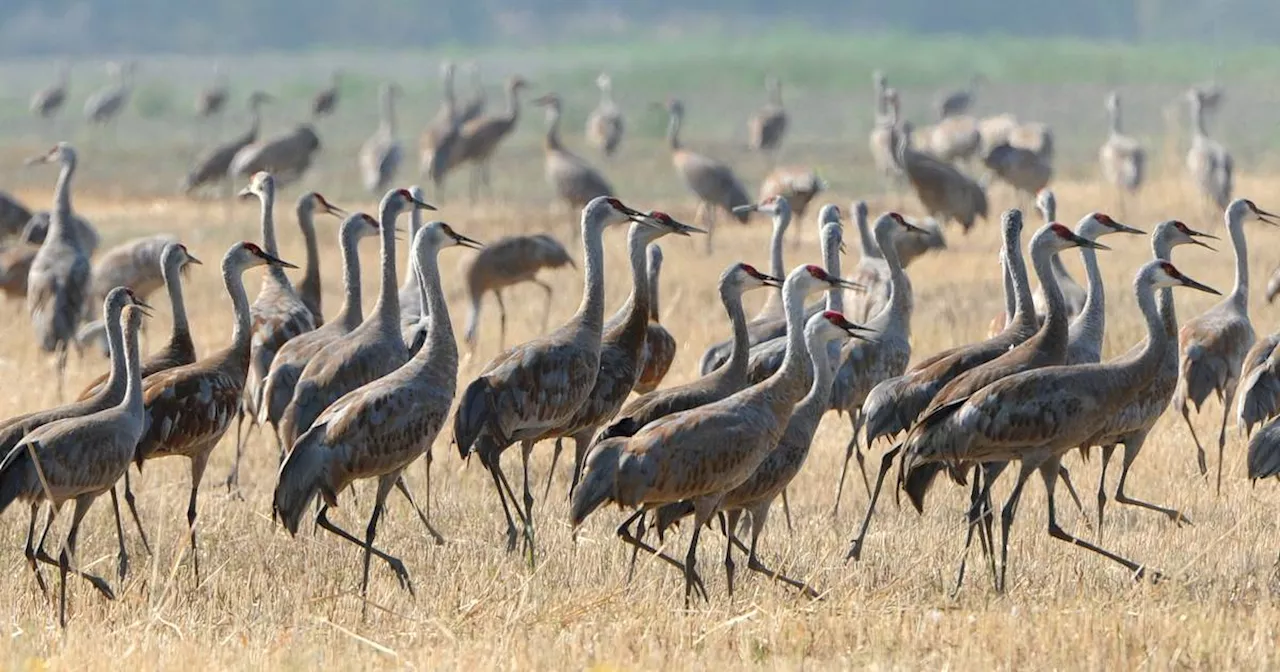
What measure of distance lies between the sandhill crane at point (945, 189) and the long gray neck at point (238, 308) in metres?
10.7

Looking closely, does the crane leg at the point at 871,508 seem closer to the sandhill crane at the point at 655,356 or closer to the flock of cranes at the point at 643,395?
the flock of cranes at the point at 643,395

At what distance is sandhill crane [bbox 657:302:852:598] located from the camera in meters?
6.78

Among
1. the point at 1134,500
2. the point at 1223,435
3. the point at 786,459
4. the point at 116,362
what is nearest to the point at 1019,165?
the point at 1223,435

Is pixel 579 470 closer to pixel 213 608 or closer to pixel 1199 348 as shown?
pixel 213 608

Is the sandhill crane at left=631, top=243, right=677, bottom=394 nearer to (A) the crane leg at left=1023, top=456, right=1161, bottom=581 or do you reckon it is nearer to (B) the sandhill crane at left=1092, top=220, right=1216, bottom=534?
(B) the sandhill crane at left=1092, top=220, right=1216, bottom=534

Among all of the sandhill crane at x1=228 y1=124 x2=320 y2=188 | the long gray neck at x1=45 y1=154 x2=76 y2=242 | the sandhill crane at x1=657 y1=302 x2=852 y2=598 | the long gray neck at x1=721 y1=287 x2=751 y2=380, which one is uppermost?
the sandhill crane at x1=228 y1=124 x2=320 y2=188

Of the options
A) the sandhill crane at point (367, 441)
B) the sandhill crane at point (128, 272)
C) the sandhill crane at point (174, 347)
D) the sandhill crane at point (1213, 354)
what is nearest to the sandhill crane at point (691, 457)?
the sandhill crane at point (367, 441)

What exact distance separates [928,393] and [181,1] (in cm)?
7714

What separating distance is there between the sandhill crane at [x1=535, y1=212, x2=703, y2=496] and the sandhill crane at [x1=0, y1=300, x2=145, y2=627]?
2027 mm

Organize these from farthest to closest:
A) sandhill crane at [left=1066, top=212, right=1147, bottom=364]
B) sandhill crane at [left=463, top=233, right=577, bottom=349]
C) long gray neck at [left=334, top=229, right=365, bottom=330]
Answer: sandhill crane at [left=463, top=233, right=577, bottom=349] < long gray neck at [left=334, top=229, right=365, bottom=330] < sandhill crane at [left=1066, top=212, right=1147, bottom=364]

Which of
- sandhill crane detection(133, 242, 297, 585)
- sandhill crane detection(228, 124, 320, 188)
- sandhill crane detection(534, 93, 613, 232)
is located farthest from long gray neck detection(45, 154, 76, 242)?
sandhill crane detection(228, 124, 320, 188)

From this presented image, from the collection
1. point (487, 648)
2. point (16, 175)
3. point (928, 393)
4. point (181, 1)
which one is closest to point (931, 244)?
point (928, 393)

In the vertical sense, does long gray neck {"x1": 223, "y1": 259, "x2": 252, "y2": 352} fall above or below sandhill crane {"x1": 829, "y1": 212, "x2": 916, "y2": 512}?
above

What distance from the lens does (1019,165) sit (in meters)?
20.6
